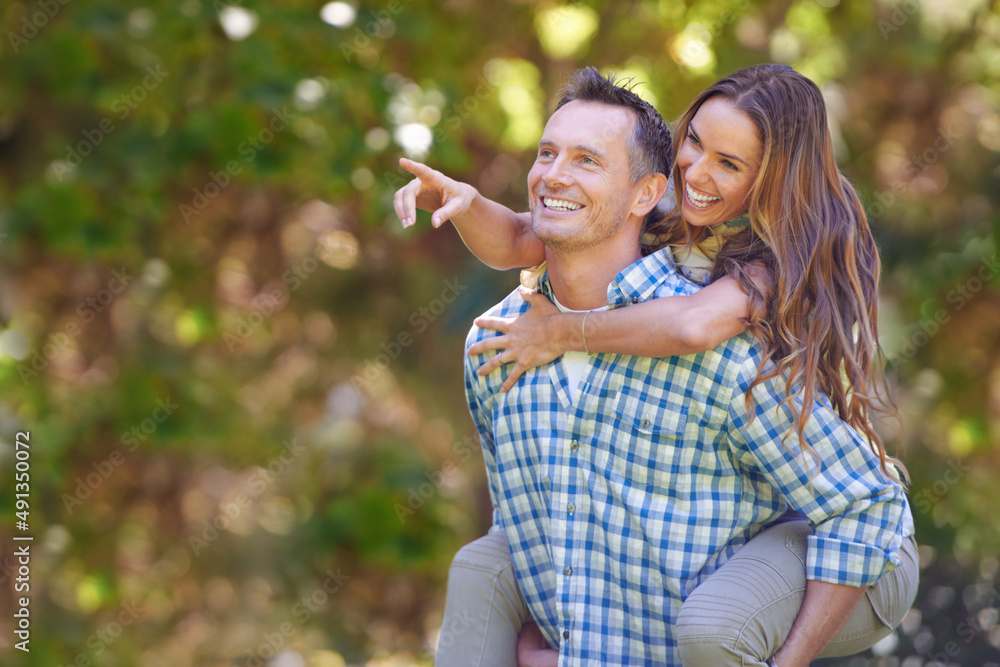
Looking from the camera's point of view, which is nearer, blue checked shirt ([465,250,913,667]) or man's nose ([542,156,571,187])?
blue checked shirt ([465,250,913,667])

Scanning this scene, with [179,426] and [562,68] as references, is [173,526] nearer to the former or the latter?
[179,426]

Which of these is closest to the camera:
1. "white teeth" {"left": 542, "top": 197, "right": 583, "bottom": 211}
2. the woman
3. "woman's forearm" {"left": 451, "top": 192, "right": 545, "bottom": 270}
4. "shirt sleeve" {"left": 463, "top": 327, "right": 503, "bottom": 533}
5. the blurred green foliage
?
the woman

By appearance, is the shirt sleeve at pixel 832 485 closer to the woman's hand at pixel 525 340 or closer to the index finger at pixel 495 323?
the woman's hand at pixel 525 340

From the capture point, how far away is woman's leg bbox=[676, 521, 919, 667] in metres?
1.69

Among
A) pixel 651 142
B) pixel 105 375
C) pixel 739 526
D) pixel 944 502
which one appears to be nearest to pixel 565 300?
pixel 651 142

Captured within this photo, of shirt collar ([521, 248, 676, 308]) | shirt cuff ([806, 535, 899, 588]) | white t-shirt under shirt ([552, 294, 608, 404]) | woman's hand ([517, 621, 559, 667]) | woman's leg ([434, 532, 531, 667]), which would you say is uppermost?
shirt collar ([521, 248, 676, 308])

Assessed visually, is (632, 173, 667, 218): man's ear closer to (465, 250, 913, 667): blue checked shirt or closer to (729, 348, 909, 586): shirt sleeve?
(465, 250, 913, 667): blue checked shirt

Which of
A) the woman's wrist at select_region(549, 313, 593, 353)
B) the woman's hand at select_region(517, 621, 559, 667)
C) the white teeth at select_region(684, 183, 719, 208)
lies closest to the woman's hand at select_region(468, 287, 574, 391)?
the woman's wrist at select_region(549, 313, 593, 353)

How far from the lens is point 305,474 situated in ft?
18.6

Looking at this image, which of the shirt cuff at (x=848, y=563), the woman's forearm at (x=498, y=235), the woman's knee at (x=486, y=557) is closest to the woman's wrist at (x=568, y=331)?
the woman's forearm at (x=498, y=235)

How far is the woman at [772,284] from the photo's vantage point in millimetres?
1795

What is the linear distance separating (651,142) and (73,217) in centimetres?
354

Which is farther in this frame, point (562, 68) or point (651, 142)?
point (562, 68)

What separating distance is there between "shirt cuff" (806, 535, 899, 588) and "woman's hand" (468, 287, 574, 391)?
0.62 metres
